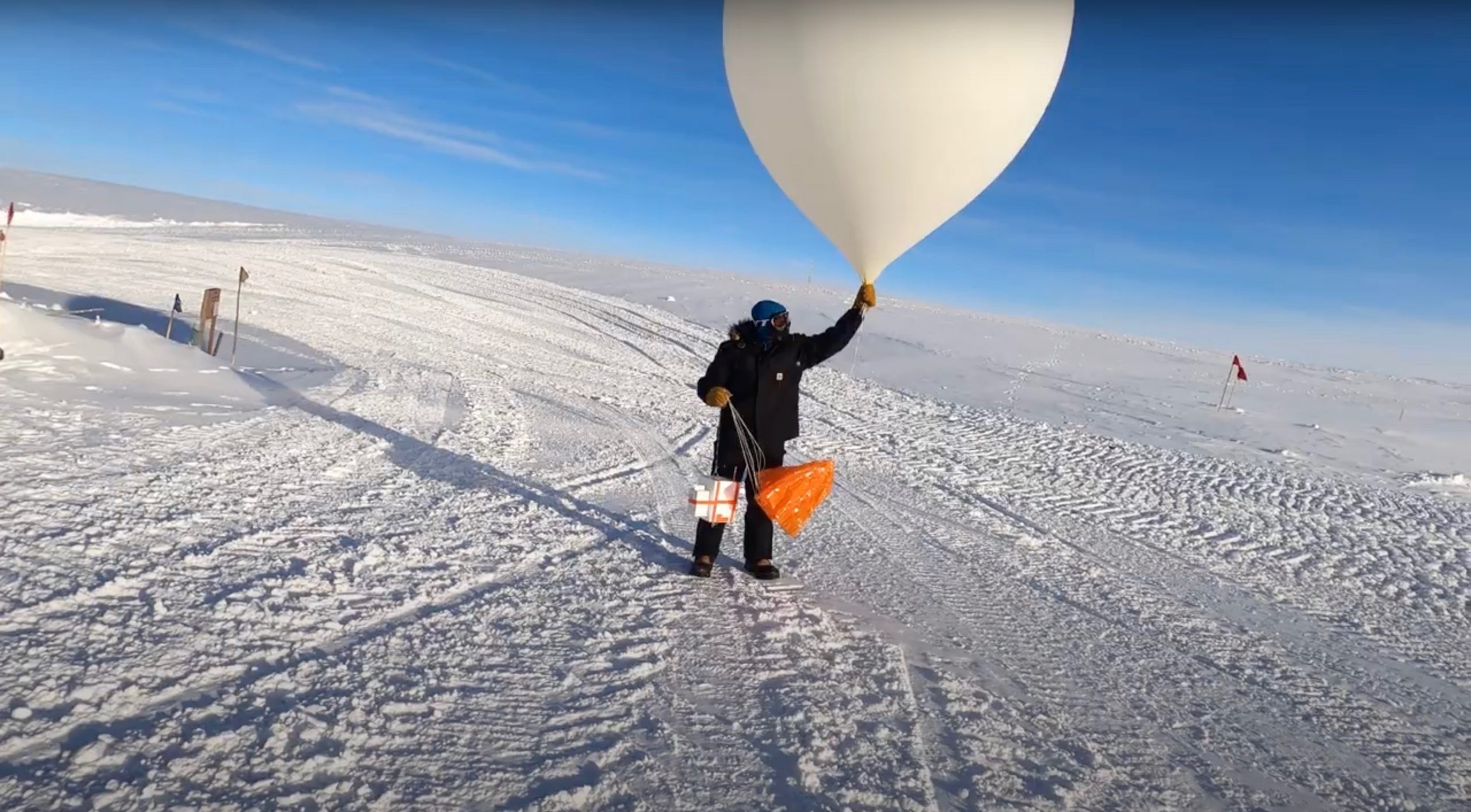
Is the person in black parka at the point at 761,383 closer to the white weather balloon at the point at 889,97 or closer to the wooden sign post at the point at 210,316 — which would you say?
the white weather balloon at the point at 889,97

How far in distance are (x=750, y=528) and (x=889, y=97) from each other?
2.47 metres

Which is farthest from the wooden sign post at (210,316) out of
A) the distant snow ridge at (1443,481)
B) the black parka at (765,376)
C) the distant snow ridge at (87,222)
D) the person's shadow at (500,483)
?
the distant snow ridge at (87,222)

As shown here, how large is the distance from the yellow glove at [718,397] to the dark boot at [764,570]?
998mm

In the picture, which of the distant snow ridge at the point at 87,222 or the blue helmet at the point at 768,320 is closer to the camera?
the blue helmet at the point at 768,320

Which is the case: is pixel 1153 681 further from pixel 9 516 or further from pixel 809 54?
pixel 9 516

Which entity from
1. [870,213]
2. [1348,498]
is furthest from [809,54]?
[1348,498]

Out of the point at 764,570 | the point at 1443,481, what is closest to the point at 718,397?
the point at 764,570

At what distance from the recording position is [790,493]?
438 cm

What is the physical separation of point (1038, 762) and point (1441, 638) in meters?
3.73

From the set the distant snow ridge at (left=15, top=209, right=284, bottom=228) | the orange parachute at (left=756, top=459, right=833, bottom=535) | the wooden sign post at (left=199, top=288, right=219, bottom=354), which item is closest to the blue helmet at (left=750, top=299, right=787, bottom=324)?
the orange parachute at (left=756, top=459, right=833, bottom=535)

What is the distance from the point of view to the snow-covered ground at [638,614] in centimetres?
270

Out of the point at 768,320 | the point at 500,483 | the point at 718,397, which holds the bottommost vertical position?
the point at 500,483

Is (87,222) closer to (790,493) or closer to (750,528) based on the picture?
(750,528)

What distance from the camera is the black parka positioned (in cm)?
439
